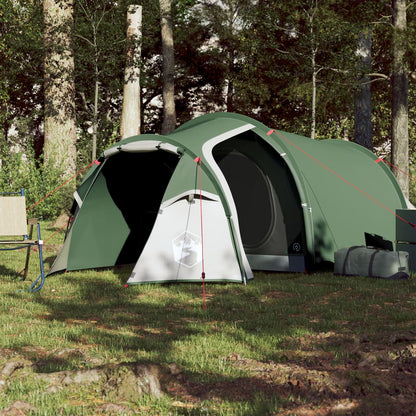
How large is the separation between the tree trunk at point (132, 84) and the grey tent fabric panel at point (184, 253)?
24.7 ft

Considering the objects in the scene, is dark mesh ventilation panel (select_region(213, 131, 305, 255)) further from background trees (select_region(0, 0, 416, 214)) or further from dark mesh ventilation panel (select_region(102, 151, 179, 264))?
background trees (select_region(0, 0, 416, 214))

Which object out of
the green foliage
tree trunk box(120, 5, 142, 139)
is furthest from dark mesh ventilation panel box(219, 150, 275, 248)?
the green foliage

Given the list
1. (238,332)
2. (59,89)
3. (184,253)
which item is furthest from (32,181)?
(238,332)

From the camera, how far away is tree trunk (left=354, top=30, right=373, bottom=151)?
19.2 metres

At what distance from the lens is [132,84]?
16062mm

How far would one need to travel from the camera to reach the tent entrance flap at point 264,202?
9.55 m

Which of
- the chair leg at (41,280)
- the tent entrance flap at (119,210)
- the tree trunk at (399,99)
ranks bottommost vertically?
the chair leg at (41,280)

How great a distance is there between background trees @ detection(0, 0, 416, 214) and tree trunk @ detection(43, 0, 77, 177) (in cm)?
31

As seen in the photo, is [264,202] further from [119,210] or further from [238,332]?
[238,332]

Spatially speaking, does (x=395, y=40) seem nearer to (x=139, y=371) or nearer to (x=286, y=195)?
(x=286, y=195)

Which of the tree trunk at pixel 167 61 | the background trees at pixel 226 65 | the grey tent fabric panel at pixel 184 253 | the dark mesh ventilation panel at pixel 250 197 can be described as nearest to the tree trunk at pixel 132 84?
the background trees at pixel 226 65

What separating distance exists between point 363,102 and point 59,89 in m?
9.10

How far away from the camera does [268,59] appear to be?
24297 millimetres

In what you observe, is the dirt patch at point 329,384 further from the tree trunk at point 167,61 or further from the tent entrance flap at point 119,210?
the tree trunk at point 167,61
